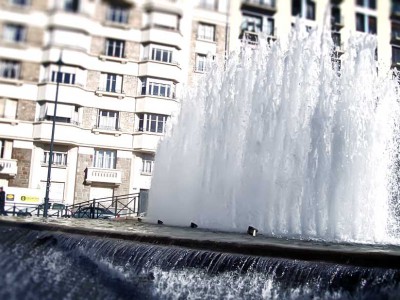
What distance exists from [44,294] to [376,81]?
7.60 meters

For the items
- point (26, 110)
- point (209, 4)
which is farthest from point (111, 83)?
point (209, 4)

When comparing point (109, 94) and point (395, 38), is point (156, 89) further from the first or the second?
point (395, 38)

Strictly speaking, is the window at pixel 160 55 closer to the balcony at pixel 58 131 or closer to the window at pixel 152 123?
the window at pixel 152 123

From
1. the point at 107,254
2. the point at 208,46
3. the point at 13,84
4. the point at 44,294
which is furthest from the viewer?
the point at 208,46

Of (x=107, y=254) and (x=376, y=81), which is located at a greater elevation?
(x=376, y=81)

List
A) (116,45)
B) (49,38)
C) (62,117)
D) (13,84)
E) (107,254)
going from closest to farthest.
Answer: (107,254) < (49,38) < (13,84) < (62,117) < (116,45)

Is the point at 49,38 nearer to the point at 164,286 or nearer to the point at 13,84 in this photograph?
the point at 164,286

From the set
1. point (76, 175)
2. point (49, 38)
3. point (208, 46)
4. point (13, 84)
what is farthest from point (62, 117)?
point (49, 38)

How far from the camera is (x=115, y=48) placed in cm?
2434

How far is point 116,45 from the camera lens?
24281 mm

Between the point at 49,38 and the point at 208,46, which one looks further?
the point at 208,46

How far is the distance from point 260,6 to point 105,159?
10.8 metres

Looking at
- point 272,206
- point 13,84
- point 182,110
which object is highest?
point 13,84

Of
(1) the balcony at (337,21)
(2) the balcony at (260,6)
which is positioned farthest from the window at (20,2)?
(1) the balcony at (337,21)
